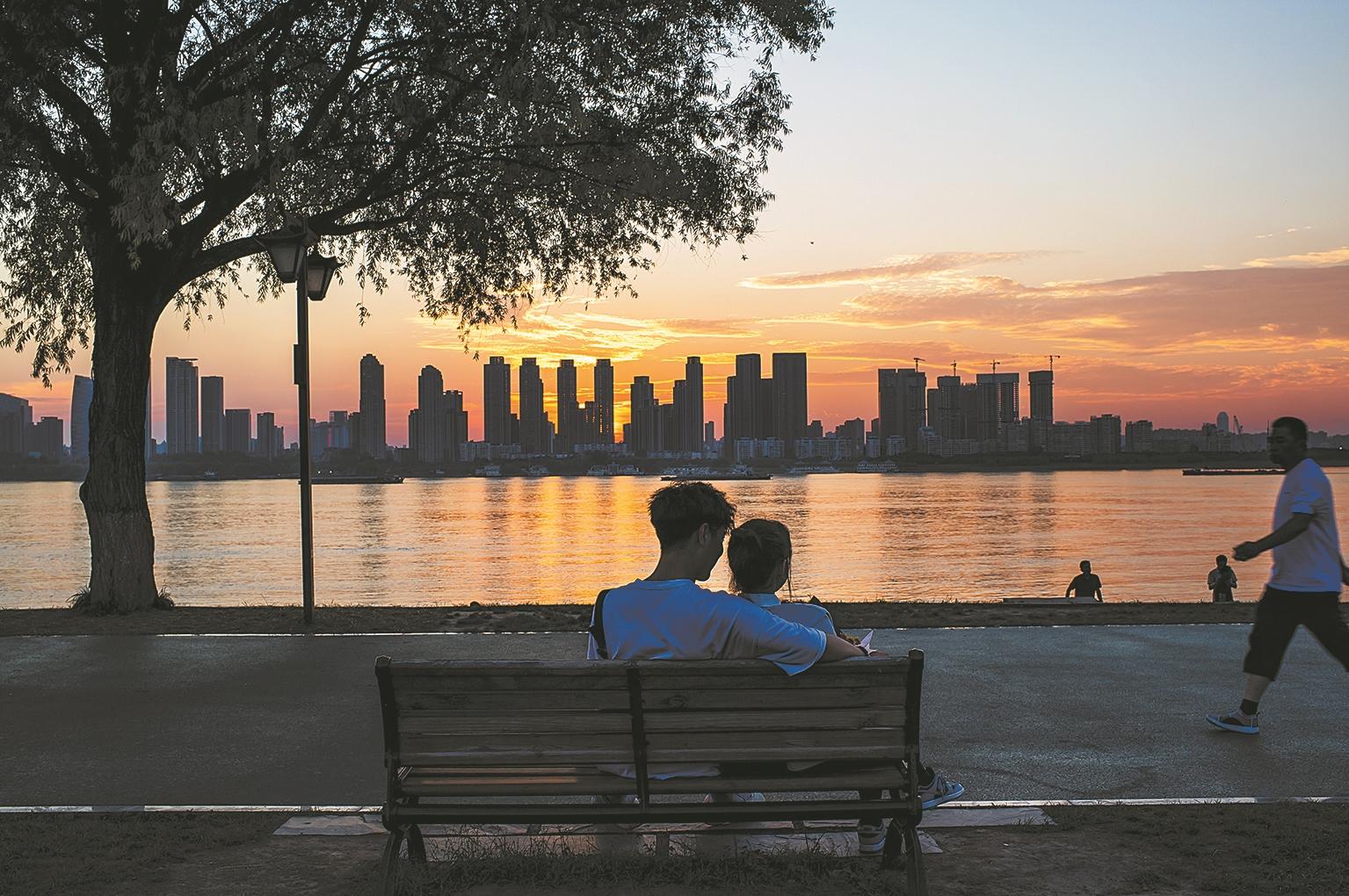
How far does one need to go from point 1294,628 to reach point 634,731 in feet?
14.8

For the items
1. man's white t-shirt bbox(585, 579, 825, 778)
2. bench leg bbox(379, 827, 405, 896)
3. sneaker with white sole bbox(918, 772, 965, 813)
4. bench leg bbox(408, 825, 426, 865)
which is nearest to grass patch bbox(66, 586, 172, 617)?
bench leg bbox(408, 825, 426, 865)

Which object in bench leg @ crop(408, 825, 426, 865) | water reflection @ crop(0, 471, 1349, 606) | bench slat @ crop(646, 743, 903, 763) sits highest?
bench slat @ crop(646, 743, 903, 763)

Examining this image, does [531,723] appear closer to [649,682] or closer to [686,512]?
[649,682]

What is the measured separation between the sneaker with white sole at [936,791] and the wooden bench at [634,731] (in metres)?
0.42

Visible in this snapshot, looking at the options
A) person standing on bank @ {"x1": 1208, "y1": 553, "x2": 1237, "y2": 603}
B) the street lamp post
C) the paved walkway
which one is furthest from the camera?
person standing on bank @ {"x1": 1208, "y1": 553, "x2": 1237, "y2": 603}

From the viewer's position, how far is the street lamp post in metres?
12.4

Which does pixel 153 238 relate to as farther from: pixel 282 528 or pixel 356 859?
pixel 282 528

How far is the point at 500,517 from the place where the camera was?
365 feet

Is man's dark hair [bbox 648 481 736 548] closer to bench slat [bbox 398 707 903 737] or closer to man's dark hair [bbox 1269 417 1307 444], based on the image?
bench slat [bbox 398 707 903 737]

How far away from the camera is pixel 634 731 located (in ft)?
13.8

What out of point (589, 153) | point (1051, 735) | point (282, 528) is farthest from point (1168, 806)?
point (282, 528)

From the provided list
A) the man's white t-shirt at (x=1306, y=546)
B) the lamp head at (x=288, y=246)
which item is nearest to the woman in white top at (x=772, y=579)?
the man's white t-shirt at (x=1306, y=546)

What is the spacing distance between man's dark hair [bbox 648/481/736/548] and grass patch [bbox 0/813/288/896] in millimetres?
2239

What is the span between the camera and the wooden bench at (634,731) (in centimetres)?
416
